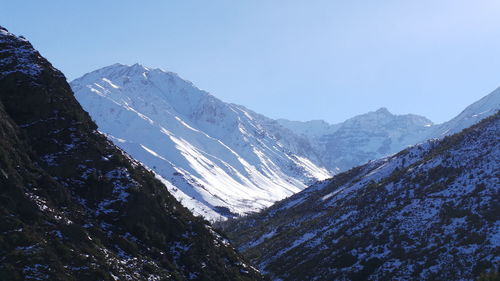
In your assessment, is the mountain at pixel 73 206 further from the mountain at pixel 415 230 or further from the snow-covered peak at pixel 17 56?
the mountain at pixel 415 230

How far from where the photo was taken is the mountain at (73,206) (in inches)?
1519

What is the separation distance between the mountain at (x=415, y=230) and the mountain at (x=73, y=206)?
82.8 ft

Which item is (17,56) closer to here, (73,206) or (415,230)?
(73,206)

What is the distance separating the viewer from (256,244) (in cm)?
13312

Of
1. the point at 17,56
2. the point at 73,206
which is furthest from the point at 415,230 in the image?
the point at 17,56

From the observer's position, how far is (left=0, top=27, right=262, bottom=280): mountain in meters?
38.6

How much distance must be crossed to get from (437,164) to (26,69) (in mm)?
76581

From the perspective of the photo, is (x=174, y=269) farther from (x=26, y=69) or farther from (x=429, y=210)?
(x=429, y=210)

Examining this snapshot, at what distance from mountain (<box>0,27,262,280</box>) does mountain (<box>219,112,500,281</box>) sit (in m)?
25.3

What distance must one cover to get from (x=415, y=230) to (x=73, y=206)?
52.9 m

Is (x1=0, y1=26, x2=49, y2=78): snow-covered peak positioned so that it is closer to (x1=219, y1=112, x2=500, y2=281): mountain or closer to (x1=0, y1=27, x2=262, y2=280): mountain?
(x1=0, y1=27, x2=262, y2=280): mountain

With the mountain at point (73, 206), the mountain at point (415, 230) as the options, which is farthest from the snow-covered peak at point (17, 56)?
the mountain at point (415, 230)

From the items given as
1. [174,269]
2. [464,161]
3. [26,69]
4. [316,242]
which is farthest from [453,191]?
[26,69]

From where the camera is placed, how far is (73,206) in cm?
4603
